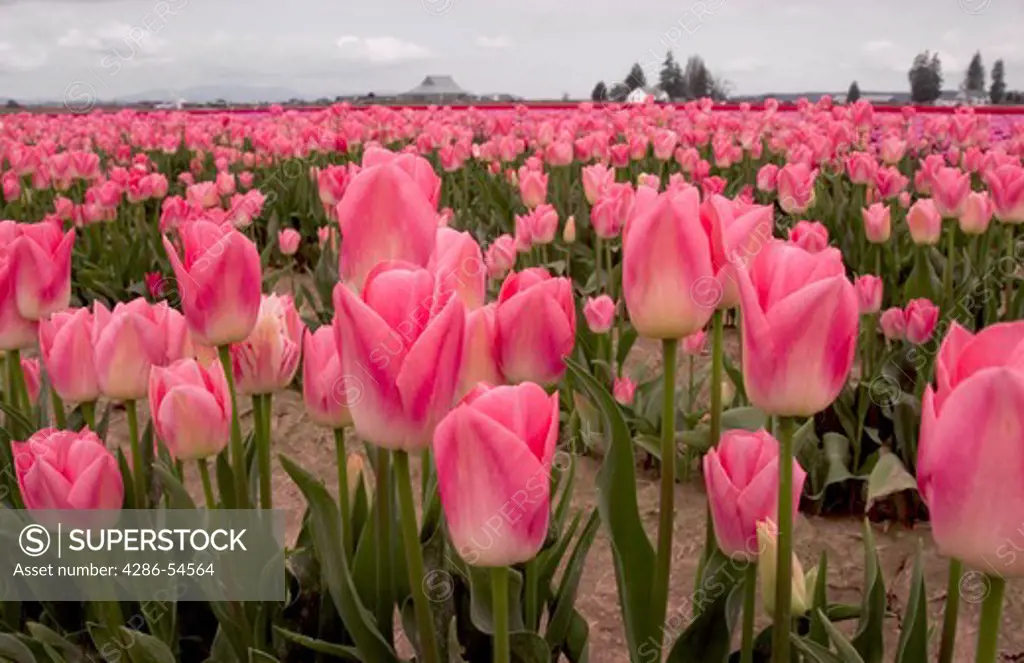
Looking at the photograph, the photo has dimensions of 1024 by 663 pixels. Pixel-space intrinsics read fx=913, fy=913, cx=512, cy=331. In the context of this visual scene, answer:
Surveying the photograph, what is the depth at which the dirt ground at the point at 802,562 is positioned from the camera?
7.32ft

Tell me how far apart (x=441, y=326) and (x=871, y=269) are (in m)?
3.92

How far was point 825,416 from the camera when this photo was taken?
312cm

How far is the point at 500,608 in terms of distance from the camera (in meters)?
1.01

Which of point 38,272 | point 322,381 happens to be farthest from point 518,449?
point 38,272

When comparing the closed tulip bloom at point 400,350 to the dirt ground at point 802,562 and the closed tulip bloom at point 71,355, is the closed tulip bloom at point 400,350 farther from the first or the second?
the dirt ground at point 802,562

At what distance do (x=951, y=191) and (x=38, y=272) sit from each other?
322 cm

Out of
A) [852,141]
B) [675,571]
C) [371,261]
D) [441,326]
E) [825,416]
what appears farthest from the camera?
[852,141]

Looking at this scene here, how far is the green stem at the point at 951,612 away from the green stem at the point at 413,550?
52cm

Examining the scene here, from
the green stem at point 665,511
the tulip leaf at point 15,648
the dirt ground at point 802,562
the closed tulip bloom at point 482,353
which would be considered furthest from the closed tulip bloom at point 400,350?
the dirt ground at point 802,562

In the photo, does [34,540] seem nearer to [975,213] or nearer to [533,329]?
[533,329]

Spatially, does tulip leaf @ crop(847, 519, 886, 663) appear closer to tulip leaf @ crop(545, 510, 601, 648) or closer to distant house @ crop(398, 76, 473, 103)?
tulip leaf @ crop(545, 510, 601, 648)

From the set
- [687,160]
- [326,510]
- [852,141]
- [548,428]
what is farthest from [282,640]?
[852,141]

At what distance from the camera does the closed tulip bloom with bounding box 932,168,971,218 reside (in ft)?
11.7

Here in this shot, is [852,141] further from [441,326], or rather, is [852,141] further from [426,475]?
[441,326]
